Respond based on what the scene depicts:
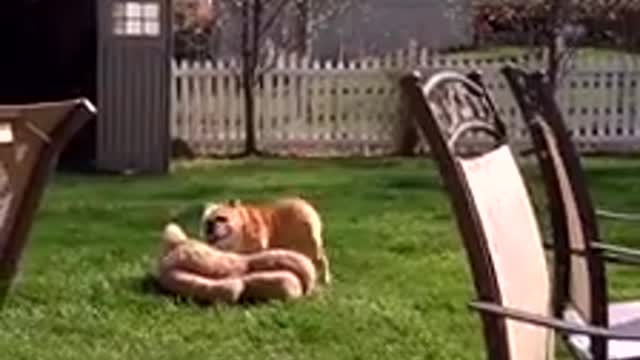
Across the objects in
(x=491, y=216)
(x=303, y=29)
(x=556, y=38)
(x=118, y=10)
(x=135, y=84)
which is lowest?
(x=135, y=84)

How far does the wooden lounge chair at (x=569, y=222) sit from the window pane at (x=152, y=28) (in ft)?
31.9

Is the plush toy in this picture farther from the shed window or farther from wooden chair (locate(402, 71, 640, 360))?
the shed window

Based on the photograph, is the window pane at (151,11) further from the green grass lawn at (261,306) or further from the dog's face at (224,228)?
the dog's face at (224,228)

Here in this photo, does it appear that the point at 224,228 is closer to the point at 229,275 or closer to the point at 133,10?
the point at 229,275

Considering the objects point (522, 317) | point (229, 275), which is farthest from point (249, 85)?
point (522, 317)

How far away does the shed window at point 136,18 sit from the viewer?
44.6 ft

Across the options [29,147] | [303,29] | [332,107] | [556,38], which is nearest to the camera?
[29,147]

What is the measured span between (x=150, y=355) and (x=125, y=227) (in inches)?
130

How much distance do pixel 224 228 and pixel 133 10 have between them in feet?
21.9

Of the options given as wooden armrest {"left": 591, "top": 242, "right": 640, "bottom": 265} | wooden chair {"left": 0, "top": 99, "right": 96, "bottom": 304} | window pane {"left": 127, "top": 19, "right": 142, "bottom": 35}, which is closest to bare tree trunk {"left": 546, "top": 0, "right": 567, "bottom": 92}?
window pane {"left": 127, "top": 19, "right": 142, "bottom": 35}

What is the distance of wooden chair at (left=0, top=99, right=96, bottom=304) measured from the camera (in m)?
2.83

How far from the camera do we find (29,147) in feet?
9.35

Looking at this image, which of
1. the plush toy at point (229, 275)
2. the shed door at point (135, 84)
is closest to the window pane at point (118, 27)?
the shed door at point (135, 84)

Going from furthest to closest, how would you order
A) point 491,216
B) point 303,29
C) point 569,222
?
point 303,29 → point 569,222 → point 491,216
